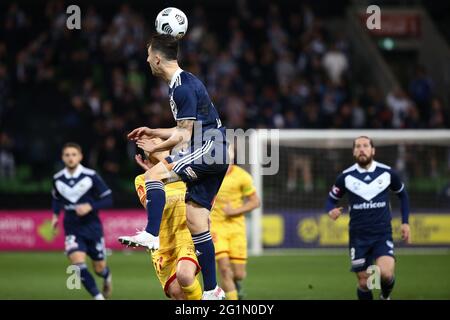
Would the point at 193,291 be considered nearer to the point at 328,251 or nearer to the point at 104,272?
the point at 104,272

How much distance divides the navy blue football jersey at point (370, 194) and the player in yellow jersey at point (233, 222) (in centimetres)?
143

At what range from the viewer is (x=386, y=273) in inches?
424

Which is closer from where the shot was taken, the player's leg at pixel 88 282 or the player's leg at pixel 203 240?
the player's leg at pixel 203 240

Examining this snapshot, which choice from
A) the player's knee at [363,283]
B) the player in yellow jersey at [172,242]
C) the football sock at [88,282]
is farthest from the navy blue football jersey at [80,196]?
the player in yellow jersey at [172,242]

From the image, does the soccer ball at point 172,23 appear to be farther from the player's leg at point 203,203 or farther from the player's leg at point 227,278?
the player's leg at point 227,278

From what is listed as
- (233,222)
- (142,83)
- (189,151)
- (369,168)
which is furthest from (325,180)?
(189,151)

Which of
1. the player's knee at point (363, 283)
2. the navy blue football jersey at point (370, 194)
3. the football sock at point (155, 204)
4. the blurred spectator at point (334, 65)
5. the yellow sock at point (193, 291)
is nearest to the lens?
the football sock at point (155, 204)

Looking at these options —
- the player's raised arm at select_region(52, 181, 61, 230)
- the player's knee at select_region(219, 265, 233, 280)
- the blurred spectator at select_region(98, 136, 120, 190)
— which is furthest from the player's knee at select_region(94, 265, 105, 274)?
the blurred spectator at select_region(98, 136, 120, 190)

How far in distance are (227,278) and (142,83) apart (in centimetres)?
1299

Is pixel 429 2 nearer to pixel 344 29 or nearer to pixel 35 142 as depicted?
pixel 344 29

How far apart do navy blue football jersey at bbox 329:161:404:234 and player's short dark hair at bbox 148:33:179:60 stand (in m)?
3.84

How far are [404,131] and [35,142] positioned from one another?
8.35m

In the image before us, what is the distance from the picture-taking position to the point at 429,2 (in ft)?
96.5

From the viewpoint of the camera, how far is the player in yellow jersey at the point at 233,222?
471 inches
